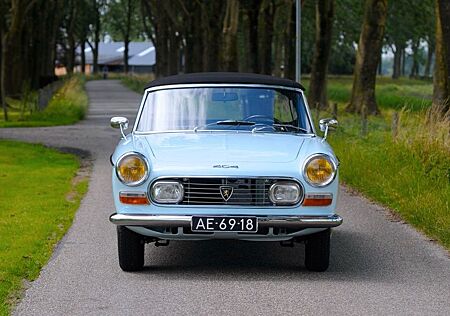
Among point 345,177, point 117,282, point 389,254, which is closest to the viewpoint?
point 117,282

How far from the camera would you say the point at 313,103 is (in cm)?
3450

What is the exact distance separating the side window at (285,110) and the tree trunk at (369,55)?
21.1 m

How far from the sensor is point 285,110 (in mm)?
10195

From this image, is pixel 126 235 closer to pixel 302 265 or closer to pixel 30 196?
pixel 302 265

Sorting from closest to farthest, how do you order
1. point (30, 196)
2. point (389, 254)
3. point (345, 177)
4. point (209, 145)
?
point (209, 145)
point (389, 254)
point (30, 196)
point (345, 177)

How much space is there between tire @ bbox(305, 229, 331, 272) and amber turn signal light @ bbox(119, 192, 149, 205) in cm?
144

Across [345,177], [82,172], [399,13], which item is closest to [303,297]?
[345,177]

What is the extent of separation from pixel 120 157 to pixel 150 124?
1.17 metres

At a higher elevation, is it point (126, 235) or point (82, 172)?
point (126, 235)

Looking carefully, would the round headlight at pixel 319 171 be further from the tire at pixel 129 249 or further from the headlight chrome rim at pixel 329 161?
the tire at pixel 129 249

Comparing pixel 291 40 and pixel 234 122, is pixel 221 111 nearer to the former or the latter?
pixel 234 122

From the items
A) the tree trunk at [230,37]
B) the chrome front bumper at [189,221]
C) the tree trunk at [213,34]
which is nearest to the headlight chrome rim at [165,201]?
the chrome front bumper at [189,221]

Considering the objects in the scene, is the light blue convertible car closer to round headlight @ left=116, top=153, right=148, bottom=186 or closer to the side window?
round headlight @ left=116, top=153, right=148, bottom=186

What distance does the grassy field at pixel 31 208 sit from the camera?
28.4 ft
